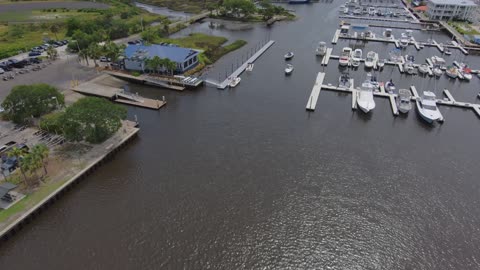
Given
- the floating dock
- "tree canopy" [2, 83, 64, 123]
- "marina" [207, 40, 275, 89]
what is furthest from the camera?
the floating dock

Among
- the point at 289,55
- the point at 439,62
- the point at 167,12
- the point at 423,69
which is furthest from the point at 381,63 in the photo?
the point at 167,12

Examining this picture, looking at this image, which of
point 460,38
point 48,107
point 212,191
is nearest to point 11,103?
point 48,107

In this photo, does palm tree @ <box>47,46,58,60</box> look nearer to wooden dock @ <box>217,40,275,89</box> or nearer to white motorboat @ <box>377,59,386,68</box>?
wooden dock @ <box>217,40,275,89</box>

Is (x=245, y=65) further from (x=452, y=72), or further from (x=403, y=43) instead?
(x=403, y=43)

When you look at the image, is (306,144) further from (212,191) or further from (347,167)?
(212,191)

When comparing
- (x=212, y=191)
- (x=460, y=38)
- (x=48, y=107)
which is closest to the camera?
(x=212, y=191)

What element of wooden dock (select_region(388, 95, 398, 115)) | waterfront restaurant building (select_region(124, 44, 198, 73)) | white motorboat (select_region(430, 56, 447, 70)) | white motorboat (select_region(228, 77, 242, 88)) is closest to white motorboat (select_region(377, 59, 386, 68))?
white motorboat (select_region(430, 56, 447, 70))
